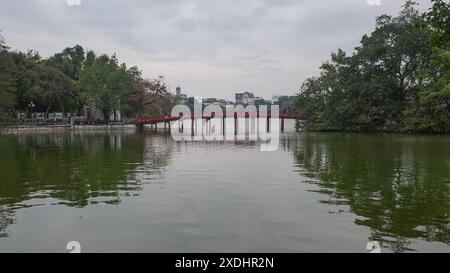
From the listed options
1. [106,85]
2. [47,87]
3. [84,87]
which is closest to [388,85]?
[106,85]

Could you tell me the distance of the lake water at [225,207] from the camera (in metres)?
8.27

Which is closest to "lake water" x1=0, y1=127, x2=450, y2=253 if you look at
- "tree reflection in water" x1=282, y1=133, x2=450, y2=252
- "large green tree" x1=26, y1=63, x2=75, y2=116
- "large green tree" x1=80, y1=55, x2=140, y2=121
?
"tree reflection in water" x1=282, y1=133, x2=450, y2=252

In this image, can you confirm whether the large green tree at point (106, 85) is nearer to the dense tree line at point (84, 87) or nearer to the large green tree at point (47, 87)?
the dense tree line at point (84, 87)

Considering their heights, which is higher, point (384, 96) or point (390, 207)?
point (384, 96)

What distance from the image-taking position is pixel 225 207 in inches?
444

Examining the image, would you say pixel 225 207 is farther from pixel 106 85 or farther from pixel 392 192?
pixel 106 85

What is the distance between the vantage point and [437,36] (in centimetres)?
968

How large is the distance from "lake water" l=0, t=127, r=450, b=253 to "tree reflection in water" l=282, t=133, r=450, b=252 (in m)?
0.03

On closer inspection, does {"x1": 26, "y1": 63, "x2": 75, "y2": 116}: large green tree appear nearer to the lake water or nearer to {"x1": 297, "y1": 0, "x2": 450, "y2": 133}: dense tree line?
{"x1": 297, "y1": 0, "x2": 450, "y2": 133}: dense tree line

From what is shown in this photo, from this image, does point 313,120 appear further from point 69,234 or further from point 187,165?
point 69,234

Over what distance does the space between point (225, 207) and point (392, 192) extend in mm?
Answer: 5392
